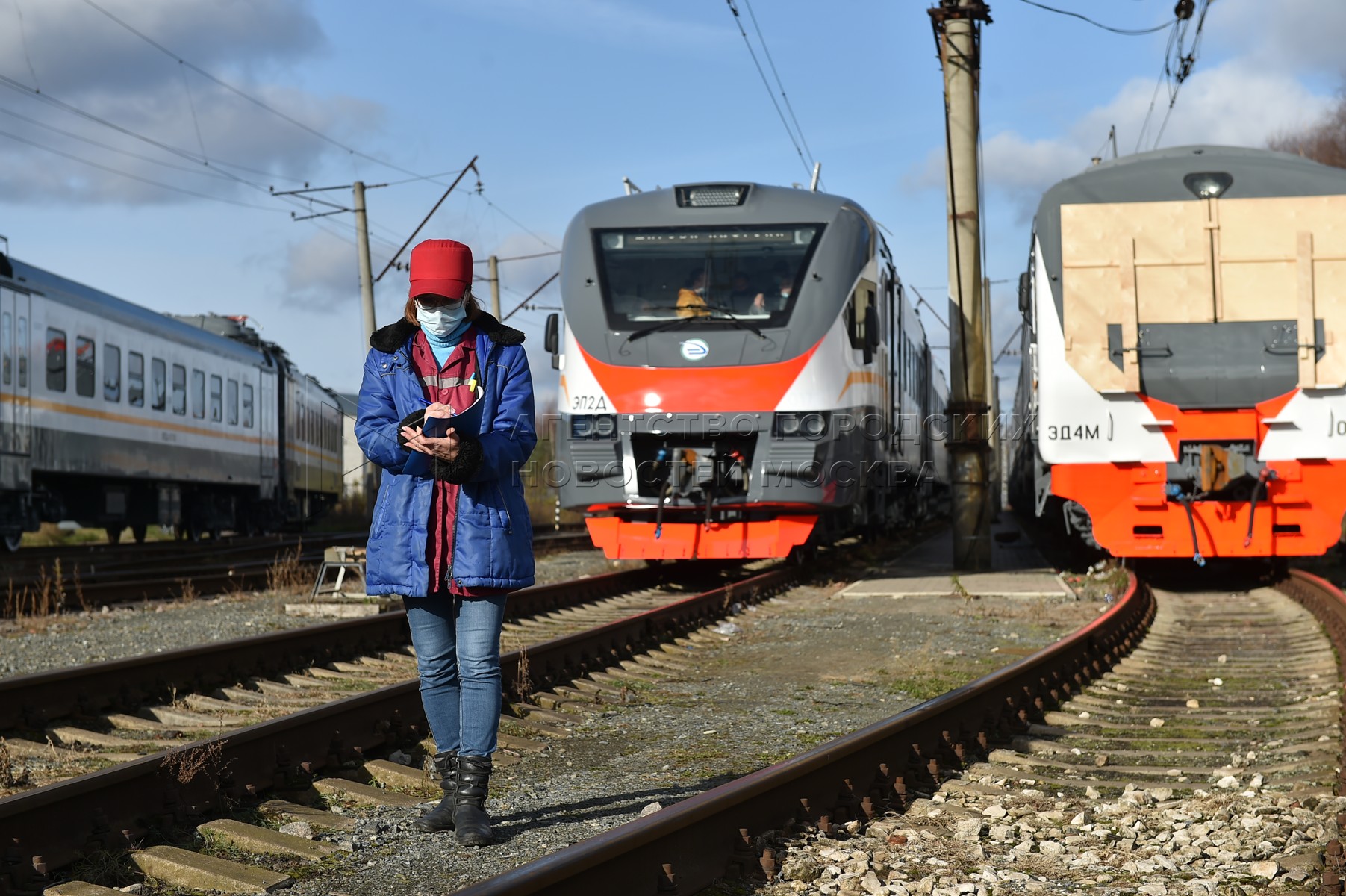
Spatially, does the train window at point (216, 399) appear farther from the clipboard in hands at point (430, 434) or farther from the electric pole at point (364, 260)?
the clipboard in hands at point (430, 434)

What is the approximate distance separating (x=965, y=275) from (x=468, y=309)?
36.8ft

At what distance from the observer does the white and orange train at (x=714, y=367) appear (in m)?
11.2

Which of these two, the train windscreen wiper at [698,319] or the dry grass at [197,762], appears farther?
the train windscreen wiper at [698,319]

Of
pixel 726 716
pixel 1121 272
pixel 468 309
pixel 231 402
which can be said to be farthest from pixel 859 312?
pixel 231 402

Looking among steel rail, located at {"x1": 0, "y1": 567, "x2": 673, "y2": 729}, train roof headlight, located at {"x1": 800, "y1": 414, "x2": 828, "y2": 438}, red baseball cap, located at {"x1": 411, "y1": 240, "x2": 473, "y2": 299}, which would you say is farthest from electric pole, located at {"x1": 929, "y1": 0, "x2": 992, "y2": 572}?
red baseball cap, located at {"x1": 411, "y1": 240, "x2": 473, "y2": 299}

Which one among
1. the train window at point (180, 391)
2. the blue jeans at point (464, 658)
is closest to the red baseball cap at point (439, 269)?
the blue jeans at point (464, 658)

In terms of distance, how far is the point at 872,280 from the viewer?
1250cm

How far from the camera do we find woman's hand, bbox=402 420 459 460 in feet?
12.8

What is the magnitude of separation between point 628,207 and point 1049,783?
800cm

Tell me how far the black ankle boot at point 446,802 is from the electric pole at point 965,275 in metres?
10.9

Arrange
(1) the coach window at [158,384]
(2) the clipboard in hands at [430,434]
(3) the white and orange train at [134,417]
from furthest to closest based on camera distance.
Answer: (1) the coach window at [158,384] → (3) the white and orange train at [134,417] → (2) the clipboard in hands at [430,434]

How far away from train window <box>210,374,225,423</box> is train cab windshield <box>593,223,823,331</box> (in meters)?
12.4

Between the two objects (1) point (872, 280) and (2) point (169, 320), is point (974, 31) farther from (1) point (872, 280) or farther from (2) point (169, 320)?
(2) point (169, 320)

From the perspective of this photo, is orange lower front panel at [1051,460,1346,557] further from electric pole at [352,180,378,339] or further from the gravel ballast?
electric pole at [352,180,378,339]
